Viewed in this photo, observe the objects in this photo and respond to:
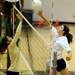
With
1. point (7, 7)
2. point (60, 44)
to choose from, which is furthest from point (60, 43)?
point (7, 7)

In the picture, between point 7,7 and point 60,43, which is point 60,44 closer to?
point 60,43

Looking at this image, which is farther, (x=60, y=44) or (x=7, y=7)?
(x=7, y=7)

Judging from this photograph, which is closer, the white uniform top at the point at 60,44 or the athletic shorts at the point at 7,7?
the white uniform top at the point at 60,44

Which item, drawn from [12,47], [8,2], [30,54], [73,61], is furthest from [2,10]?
[73,61]

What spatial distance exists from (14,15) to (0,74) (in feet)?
3.98

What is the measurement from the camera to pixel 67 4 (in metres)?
12.0

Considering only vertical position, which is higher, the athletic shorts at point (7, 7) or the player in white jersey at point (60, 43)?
the athletic shorts at point (7, 7)

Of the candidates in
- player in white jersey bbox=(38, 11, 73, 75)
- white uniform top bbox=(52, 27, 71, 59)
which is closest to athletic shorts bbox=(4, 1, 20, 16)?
player in white jersey bbox=(38, 11, 73, 75)

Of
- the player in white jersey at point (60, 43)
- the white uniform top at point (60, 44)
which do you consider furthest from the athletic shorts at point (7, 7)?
the white uniform top at point (60, 44)

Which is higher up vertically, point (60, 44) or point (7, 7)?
point (7, 7)

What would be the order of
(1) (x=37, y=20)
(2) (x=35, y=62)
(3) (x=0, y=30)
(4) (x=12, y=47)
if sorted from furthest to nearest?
(1) (x=37, y=20) → (2) (x=35, y=62) → (3) (x=0, y=30) → (4) (x=12, y=47)

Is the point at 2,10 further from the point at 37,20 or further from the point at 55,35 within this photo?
the point at 37,20

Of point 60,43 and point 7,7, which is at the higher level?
point 7,7

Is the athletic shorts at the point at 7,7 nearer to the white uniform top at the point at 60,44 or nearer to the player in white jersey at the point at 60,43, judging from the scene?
the player in white jersey at the point at 60,43
